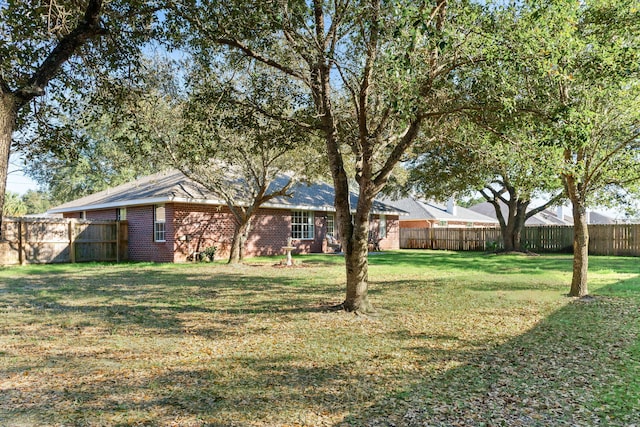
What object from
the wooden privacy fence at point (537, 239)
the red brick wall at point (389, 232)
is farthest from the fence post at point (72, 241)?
the wooden privacy fence at point (537, 239)

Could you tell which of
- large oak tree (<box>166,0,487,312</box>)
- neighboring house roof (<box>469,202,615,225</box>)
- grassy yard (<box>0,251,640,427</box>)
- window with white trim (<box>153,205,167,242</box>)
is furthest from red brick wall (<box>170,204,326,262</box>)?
neighboring house roof (<box>469,202,615,225</box>)

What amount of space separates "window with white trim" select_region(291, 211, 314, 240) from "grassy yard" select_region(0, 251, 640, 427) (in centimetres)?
1375

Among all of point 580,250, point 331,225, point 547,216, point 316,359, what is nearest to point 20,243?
point 331,225

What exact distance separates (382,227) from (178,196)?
50.7 ft

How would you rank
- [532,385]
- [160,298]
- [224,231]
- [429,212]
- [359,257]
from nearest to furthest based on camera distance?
[532,385] → [359,257] → [160,298] → [224,231] → [429,212]

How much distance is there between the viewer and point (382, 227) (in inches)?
1173

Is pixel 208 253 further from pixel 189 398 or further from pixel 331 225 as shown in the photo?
pixel 189 398

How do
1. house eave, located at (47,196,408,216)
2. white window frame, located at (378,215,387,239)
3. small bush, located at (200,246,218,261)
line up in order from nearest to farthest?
house eave, located at (47,196,408,216) < small bush, located at (200,246,218,261) < white window frame, located at (378,215,387,239)

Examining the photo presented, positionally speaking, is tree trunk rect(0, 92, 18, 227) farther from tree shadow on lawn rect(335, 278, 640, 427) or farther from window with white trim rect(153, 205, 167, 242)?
window with white trim rect(153, 205, 167, 242)

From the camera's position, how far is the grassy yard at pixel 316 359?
379 centimetres

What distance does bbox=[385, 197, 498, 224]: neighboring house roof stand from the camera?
3681 centimetres

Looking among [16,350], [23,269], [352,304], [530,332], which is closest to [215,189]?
[23,269]

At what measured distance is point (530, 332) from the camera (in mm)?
6555

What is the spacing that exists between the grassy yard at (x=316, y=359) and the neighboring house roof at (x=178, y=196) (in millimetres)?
8416
